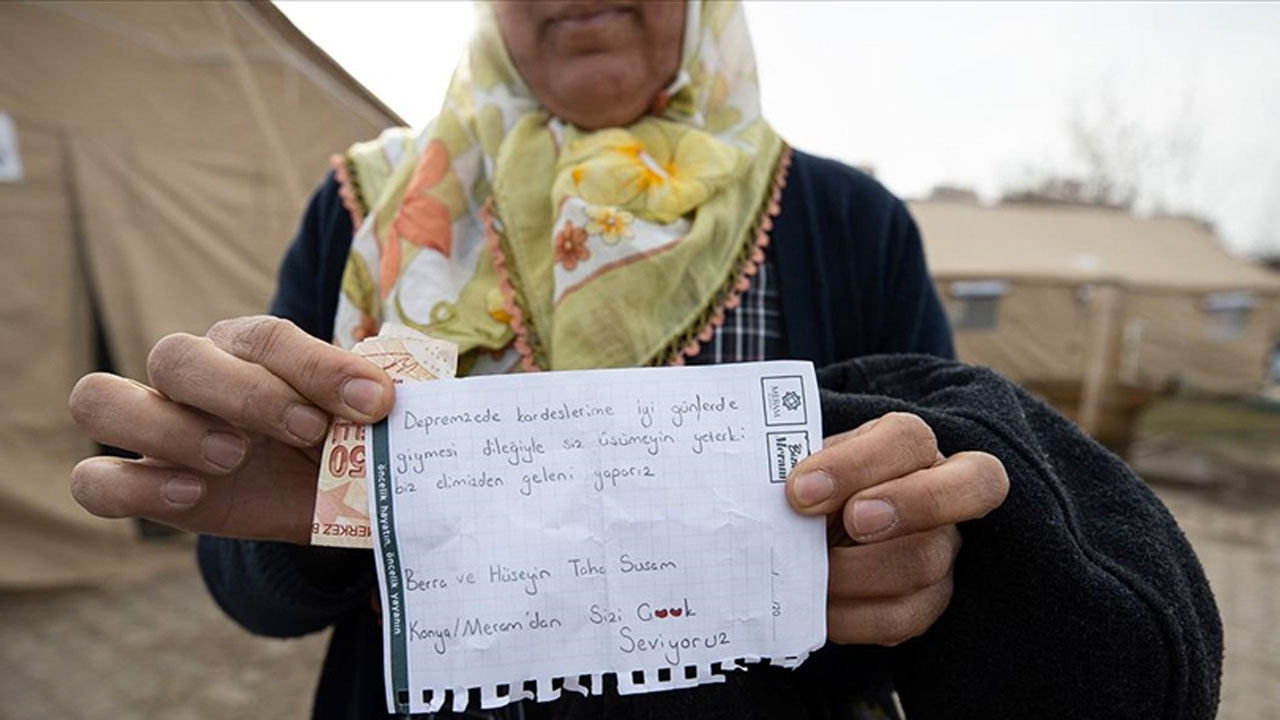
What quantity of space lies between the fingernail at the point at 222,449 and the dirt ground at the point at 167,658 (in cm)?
281

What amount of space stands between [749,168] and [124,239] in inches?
152

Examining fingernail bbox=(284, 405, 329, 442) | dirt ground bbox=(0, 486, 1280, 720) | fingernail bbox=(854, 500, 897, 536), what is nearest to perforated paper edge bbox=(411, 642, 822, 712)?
fingernail bbox=(854, 500, 897, 536)

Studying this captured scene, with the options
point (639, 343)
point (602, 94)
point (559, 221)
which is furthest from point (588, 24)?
point (639, 343)

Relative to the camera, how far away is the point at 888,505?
0.62 meters

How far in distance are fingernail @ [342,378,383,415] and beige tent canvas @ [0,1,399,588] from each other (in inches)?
119

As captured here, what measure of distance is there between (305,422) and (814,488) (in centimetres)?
39

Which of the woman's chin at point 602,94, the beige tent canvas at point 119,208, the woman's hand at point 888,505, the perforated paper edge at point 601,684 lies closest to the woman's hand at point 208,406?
the perforated paper edge at point 601,684

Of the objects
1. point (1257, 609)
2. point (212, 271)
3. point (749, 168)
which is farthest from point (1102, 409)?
point (749, 168)

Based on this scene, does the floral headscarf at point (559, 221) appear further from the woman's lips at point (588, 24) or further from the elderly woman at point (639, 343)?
the woman's lips at point (588, 24)

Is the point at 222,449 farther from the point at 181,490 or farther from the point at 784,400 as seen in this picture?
the point at 784,400

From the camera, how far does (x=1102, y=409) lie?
26.7 ft

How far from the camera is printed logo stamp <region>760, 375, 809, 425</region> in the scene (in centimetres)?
66

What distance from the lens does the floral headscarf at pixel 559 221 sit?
94cm

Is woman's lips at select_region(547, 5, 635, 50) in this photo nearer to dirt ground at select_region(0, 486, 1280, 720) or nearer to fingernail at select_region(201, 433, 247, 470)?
fingernail at select_region(201, 433, 247, 470)
